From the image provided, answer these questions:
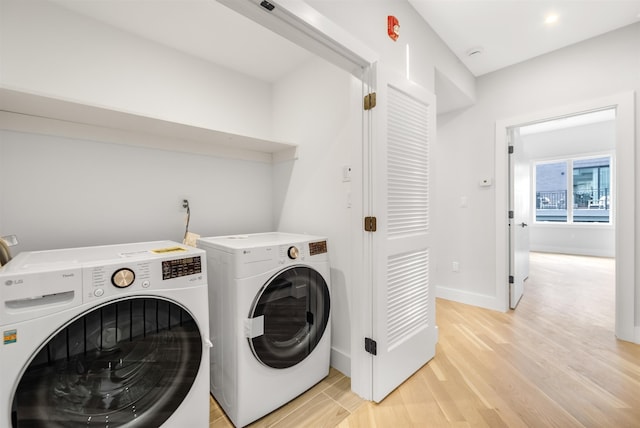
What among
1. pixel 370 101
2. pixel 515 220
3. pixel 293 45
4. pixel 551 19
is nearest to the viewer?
pixel 370 101

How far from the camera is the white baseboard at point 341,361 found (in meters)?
1.79

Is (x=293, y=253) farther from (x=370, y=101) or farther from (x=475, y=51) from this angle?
(x=475, y=51)

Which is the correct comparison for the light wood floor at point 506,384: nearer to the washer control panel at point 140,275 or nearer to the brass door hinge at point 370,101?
the washer control panel at point 140,275

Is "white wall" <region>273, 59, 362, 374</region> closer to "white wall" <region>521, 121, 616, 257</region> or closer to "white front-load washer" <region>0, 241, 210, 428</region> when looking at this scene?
"white front-load washer" <region>0, 241, 210, 428</region>

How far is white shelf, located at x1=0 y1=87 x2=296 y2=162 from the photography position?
1.33m

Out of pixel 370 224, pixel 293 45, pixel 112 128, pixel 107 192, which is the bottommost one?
pixel 370 224

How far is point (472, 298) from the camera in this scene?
9.84ft

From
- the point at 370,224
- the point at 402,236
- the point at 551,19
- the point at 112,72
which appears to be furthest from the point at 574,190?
the point at 112,72

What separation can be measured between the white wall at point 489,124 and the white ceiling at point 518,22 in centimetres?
15

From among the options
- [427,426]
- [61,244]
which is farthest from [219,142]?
[427,426]

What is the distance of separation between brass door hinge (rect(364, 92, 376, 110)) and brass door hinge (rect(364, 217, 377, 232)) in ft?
2.02

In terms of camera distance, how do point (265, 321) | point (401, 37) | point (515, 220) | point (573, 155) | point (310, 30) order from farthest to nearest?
point (573, 155), point (515, 220), point (401, 37), point (265, 321), point (310, 30)

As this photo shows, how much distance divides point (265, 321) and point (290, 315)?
17 centimetres

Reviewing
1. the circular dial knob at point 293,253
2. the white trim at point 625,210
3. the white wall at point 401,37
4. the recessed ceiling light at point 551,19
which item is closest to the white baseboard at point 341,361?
the circular dial knob at point 293,253
